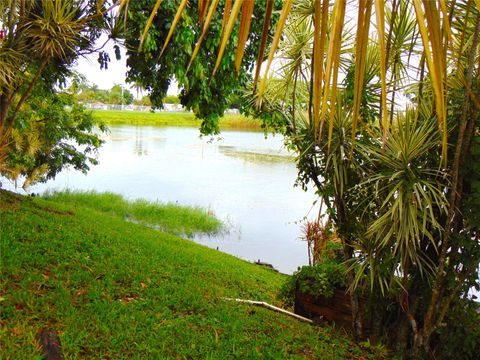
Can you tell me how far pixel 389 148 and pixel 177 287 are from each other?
1966 millimetres

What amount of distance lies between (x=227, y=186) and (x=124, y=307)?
10231mm

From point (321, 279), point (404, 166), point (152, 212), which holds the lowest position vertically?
point (152, 212)

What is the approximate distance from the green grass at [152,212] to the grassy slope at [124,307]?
478cm

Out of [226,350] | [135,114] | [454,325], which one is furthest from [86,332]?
[135,114]

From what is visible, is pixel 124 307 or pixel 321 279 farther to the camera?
pixel 321 279

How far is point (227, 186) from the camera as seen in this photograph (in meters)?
12.9

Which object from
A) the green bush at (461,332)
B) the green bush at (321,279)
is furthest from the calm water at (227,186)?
the green bush at (461,332)

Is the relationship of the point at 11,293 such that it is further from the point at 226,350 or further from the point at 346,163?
the point at 346,163

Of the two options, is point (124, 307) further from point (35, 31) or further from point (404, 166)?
point (35, 31)

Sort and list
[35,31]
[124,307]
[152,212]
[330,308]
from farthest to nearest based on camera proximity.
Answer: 1. [152,212]
2. [35,31]
3. [330,308]
4. [124,307]

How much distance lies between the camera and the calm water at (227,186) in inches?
347

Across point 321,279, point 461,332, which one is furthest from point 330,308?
point 461,332

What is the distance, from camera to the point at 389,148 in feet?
8.34

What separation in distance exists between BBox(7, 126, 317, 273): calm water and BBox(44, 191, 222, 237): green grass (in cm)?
45
